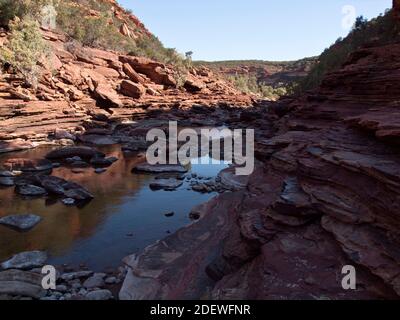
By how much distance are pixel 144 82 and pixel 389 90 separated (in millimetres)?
34165

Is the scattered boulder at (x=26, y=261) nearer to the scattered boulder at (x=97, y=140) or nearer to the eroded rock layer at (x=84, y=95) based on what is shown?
the eroded rock layer at (x=84, y=95)

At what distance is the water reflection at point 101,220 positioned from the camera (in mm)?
10117

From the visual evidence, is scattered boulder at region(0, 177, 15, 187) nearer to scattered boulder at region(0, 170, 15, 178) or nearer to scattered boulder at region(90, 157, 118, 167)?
scattered boulder at region(0, 170, 15, 178)

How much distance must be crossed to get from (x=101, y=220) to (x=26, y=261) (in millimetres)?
3249

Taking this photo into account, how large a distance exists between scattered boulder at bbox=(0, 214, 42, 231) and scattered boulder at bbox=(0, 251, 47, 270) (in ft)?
6.24

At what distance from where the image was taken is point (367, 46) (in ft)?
44.8

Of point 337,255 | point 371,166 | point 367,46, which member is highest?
point 367,46

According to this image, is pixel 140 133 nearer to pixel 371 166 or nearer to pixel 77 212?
pixel 77 212

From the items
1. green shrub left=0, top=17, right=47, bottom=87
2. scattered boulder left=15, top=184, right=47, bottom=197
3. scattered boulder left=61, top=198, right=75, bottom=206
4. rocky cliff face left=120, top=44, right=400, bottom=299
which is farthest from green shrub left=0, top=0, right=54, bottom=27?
rocky cliff face left=120, top=44, right=400, bottom=299

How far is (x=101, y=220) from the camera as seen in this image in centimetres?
1229

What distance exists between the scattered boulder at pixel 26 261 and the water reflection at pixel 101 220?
301 millimetres
